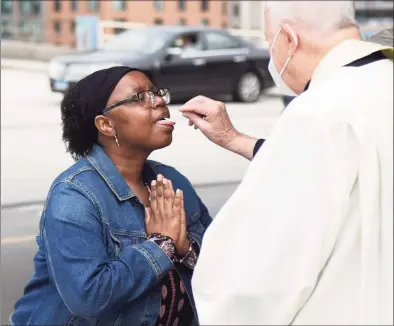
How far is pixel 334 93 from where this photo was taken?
62.8 inches

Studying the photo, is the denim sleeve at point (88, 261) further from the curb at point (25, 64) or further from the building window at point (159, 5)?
the building window at point (159, 5)

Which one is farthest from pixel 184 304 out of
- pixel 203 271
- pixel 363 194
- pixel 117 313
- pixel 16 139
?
pixel 16 139

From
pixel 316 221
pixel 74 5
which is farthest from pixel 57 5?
pixel 316 221

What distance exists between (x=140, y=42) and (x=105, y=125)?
43.7 ft

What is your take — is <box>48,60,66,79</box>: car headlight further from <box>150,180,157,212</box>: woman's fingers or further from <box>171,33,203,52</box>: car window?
<box>150,180,157,212</box>: woman's fingers

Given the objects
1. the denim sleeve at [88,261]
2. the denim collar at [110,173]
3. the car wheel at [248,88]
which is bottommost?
the car wheel at [248,88]

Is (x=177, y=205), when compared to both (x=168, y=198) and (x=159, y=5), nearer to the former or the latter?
(x=168, y=198)

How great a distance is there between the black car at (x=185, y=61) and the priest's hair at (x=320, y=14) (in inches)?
517

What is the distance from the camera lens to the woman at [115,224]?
7.75ft

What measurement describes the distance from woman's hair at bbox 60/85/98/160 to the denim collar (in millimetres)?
63

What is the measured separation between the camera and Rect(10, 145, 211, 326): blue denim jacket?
7.70 ft

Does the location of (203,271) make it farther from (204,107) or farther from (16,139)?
(16,139)

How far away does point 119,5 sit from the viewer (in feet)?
322

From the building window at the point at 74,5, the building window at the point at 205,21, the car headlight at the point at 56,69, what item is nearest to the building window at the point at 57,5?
the building window at the point at 74,5
